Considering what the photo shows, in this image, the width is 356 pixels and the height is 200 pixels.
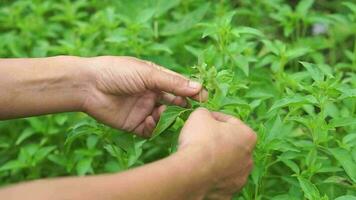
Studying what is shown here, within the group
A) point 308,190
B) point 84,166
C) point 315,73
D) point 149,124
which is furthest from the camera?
point 84,166

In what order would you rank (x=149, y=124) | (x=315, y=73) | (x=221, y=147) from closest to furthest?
(x=221, y=147) → (x=315, y=73) → (x=149, y=124)

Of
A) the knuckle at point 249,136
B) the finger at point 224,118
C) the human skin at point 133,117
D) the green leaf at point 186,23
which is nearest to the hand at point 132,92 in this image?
the human skin at point 133,117

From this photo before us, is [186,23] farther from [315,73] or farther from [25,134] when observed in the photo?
[315,73]

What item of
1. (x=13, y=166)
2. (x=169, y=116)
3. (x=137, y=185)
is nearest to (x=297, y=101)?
(x=169, y=116)

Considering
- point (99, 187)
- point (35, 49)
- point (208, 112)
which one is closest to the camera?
point (99, 187)

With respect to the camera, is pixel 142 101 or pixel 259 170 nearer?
pixel 259 170

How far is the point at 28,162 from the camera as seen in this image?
210 cm

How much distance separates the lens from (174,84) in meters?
1.70

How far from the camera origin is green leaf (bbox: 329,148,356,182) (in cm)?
168

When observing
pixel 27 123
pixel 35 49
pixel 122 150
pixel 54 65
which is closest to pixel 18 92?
pixel 54 65

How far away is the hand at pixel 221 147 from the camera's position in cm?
139

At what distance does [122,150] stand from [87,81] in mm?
224

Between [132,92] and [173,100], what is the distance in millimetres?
117

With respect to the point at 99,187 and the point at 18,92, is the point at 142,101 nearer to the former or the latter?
the point at 18,92
